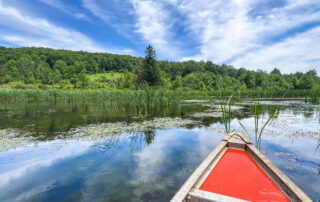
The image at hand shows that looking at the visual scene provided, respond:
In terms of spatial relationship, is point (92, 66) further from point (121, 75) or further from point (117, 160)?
point (117, 160)

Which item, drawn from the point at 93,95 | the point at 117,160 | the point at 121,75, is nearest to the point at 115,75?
the point at 121,75

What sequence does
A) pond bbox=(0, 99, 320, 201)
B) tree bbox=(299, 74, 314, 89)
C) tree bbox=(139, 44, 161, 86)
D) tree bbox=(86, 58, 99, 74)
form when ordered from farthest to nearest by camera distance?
tree bbox=(86, 58, 99, 74) < tree bbox=(299, 74, 314, 89) < tree bbox=(139, 44, 161, 86) < pond bbox=(0, 99, 320, 201)

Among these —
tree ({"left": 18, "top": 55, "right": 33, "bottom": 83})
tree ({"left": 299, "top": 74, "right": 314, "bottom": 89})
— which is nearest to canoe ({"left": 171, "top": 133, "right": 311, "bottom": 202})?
tree ({"left": 18, "top": 55, "right": 33, "bottom": 83})

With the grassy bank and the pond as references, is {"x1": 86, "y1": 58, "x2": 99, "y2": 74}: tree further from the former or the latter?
the pond

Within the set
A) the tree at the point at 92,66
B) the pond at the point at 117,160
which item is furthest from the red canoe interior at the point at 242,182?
the tree at the point at 92,66

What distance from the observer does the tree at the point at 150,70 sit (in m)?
31.4

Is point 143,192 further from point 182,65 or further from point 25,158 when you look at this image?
point 182,65

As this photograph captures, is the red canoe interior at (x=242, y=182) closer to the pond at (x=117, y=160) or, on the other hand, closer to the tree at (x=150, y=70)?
the pond at (x=117, y=160)

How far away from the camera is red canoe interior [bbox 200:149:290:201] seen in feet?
4.87

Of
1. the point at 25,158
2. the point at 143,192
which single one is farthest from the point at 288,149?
the point at 25,158

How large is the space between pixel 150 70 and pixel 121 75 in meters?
18.2

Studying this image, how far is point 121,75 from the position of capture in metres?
46.7

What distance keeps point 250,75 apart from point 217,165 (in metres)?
60.9

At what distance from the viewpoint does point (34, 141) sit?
3.62 m
